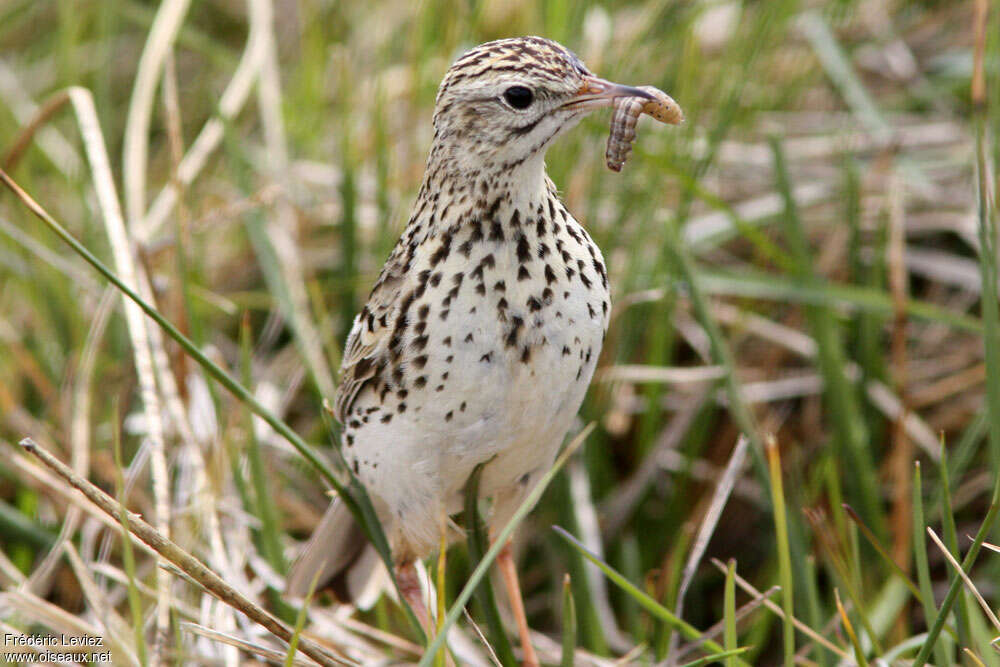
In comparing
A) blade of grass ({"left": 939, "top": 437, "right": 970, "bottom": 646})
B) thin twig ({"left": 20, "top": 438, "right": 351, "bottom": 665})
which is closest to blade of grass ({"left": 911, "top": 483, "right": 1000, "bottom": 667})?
blade of grass ({"left": 939, "top": 437, "right": 970, "bottom": 646})

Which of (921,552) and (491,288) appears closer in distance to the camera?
(921,552)

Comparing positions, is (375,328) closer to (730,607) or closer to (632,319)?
(730,607)

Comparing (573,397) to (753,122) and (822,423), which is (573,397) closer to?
(822,423)

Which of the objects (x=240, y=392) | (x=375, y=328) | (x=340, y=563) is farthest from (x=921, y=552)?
(x=340, y=563)

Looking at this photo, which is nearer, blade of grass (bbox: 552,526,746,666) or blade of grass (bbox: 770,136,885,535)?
blade of grass (bbox: 552,526,746,666)

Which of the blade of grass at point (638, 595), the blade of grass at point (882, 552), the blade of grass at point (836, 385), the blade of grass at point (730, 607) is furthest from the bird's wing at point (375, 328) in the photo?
the blade of grass at point (836, 385)

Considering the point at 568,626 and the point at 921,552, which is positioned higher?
the point at 921,552

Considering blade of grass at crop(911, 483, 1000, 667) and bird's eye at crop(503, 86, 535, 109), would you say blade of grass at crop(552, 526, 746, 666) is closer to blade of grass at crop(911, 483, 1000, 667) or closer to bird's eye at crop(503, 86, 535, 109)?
blade of grass at crop(911, 483, 1000, 667)

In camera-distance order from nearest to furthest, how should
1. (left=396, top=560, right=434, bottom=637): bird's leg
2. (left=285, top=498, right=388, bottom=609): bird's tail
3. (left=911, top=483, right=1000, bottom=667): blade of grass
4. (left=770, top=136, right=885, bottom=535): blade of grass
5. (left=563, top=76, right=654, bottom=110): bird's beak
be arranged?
(left=911, top=483, right=1000, bottom=667): blade of grass → (left=563, top=76, right=654, bottom=110): bird's beak → (left=396, top=560, right=434, bottom=637): bird's leg → (left=285, top=498, right=388, bottom=609): bird's tail → (left=770, top=136, right=885, bottom=535): blade of grass
